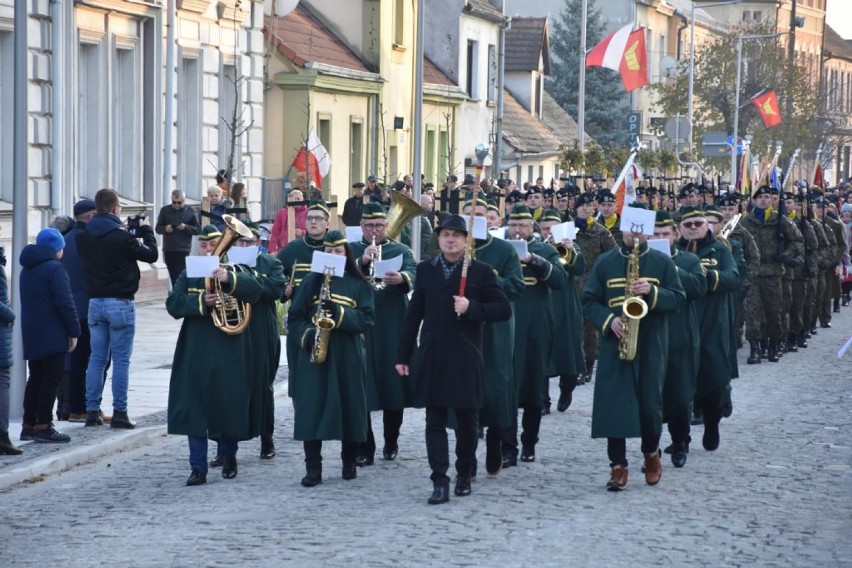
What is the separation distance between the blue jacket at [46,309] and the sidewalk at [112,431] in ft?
2.34

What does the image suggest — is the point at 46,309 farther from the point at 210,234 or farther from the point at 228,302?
the point at 228,302

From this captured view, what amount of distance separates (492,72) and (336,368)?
144 ft

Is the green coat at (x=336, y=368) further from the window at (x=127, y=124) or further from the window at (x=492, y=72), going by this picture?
the window at (x=492, y=72)

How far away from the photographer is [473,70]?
52906 millimetres

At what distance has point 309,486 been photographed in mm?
11562

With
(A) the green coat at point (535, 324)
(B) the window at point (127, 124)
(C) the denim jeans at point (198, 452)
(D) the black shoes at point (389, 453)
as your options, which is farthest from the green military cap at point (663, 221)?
(B) the window at point (127, 124)

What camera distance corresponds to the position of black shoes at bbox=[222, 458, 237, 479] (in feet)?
39.3

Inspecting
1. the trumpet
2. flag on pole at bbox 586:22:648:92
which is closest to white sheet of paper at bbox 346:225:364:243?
the trumpet

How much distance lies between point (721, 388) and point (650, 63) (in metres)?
71.6

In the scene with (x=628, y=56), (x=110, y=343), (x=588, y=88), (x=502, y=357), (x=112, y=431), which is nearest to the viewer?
(x=502, y=357)

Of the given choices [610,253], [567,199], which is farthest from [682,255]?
[567,199]

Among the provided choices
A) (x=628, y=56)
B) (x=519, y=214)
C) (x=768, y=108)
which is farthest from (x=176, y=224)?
(x=768, y=108)

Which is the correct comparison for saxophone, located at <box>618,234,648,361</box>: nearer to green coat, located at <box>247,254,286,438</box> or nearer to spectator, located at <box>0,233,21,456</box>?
green coat, located at <box>247,254,286,438</box>

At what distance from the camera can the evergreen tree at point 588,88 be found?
73.6m
